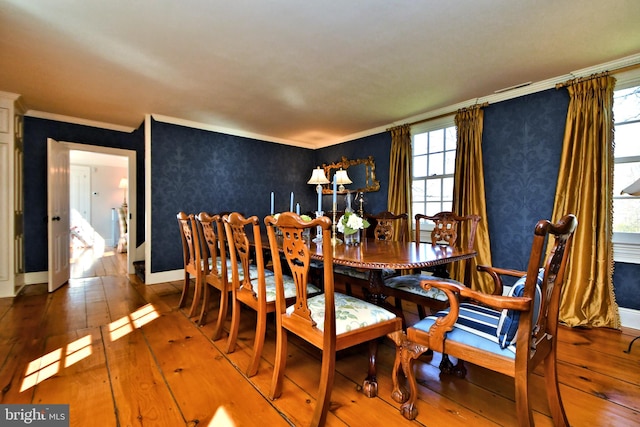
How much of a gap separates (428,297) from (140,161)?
4.83 m

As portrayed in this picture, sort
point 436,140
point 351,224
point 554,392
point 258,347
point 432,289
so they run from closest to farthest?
point 554,392, point 258,347, point 432,289, point 351,224, point 436,140

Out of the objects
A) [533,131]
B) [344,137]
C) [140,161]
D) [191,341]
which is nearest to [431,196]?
[533,131]

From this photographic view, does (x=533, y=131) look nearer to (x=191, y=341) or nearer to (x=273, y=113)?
(x=273, y=113)

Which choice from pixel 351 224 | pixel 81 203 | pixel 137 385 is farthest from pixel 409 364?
pixel 81 203

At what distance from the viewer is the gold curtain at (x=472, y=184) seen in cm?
327

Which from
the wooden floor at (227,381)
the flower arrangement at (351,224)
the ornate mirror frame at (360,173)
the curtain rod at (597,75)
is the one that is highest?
the curtain rod at (597,75)

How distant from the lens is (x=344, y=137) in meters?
5.17

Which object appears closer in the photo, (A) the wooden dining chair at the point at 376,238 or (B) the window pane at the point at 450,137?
(A) the wooden dining chair at the point at 376,238

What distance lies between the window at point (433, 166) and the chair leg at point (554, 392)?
268 centimetres

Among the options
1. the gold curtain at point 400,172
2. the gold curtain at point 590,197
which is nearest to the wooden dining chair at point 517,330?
the gold curtain at point 590,197

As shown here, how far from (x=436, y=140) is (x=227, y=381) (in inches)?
146

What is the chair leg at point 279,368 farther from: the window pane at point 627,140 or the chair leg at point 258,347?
the window pane at point 627,140

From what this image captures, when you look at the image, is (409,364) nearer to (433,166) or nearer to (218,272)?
(218,272)

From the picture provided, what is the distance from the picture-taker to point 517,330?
1130 mm
